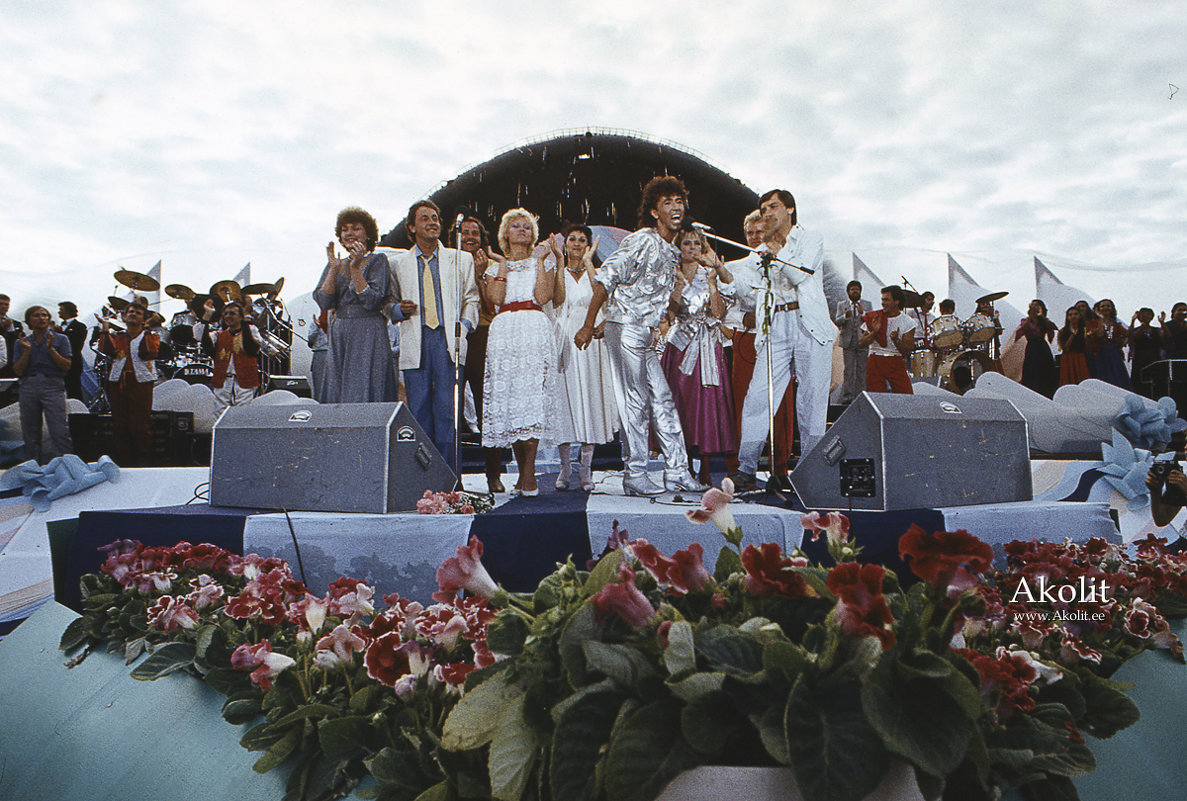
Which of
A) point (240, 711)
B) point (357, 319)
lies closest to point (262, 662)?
point (240, 711)

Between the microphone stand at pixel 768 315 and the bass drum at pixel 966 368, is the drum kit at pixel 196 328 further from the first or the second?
the bass drum at pixel 966 368

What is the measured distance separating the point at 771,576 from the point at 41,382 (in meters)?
6.23

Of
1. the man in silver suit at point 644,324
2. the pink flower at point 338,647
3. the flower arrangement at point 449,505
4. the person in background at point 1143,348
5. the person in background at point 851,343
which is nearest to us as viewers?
the pink flower at point 338,647

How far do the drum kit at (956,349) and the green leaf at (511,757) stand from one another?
875 cm

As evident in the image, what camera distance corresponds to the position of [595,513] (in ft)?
8.07

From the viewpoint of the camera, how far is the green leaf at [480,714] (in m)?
0.75

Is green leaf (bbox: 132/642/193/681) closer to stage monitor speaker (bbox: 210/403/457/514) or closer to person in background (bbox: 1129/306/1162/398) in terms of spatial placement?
stage monitor speaker (bbox: 210/403/457/514)

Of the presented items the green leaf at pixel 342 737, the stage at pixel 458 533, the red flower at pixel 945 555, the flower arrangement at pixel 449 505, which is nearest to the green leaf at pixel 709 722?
the red flower at pixel 945 555

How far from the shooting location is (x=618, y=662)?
2.30 ft

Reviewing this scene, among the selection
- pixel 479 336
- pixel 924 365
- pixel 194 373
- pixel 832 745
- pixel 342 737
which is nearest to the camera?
pixel 832 745

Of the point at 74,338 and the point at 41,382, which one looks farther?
the point at 74,338

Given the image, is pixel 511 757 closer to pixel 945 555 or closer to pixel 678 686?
pixel 678 686

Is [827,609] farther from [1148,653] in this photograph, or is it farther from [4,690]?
[4,690]

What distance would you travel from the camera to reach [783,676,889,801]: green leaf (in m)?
0.60
